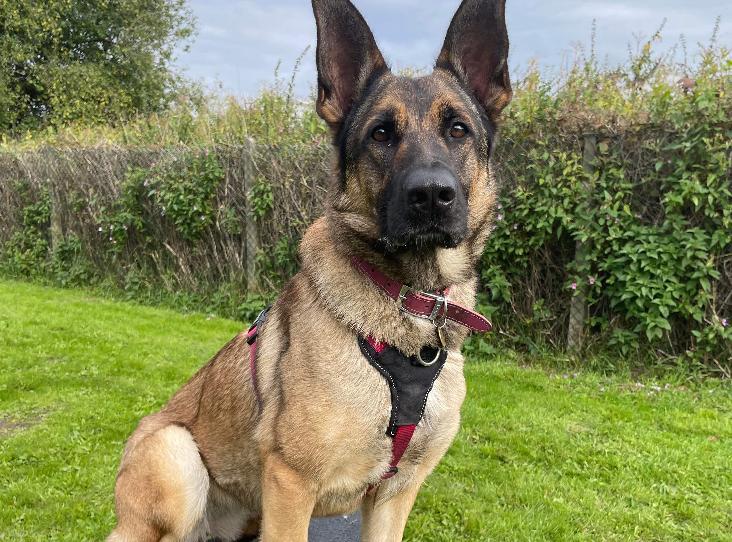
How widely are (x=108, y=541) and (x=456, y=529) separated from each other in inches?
82.1

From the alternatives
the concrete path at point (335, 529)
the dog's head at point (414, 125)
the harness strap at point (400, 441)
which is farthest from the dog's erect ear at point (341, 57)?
the concrete path at point (335, 529)

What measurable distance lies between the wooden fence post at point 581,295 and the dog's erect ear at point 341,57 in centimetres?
419

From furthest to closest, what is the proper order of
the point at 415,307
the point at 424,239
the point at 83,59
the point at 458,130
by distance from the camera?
the point at 83,59 → the point at 458,130 → the point at 415,307 → the point at 424,239

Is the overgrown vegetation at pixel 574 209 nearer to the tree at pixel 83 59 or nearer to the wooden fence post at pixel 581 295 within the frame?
the wooden fence post at pixel 581 295

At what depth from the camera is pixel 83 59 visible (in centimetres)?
2486

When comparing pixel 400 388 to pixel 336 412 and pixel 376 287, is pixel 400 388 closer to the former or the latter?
pixel 336 412

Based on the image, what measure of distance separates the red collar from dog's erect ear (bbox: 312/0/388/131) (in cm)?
74

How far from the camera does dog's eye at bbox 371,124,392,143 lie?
2.38 meters

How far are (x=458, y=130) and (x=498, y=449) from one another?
3036mm

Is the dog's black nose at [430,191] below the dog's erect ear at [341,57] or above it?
below

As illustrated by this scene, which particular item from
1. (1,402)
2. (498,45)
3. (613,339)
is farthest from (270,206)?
(498,45)

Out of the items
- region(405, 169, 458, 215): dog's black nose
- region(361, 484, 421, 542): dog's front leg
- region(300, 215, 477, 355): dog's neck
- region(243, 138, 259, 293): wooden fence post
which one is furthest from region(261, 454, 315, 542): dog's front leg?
region(243, 138, 259, 293): wooden fence post

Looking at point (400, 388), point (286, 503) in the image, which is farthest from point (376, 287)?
point (286, 503)

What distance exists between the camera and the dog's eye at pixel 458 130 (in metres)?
2.45
